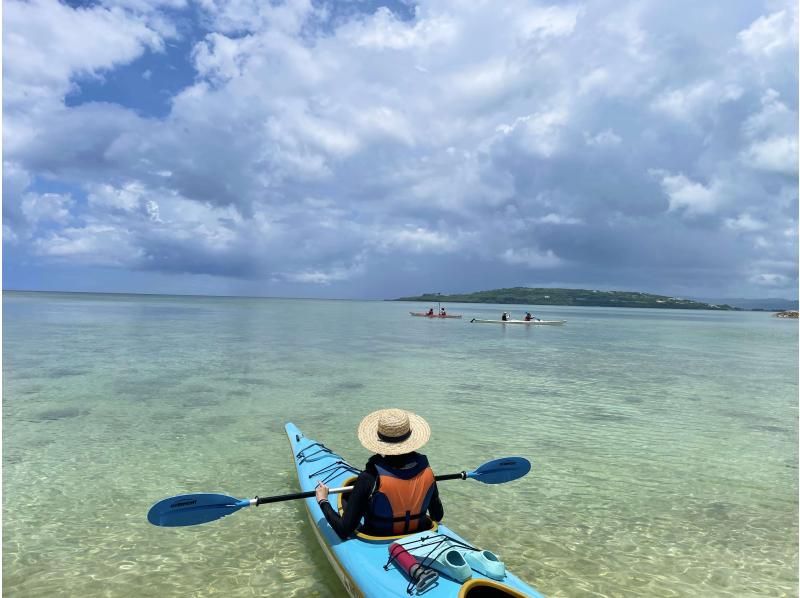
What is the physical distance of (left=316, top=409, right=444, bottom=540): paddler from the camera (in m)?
5.07

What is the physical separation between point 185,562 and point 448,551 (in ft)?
13.4

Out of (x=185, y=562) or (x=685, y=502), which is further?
(x=685, y=502)

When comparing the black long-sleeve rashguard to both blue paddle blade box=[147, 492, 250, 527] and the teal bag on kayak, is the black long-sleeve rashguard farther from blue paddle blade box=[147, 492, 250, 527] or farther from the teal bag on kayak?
blue paddle blade box=[147, 492, 250, 527]

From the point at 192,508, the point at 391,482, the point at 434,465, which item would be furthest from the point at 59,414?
the point at 391,482

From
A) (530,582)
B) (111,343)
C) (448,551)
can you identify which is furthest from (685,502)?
(111,343)

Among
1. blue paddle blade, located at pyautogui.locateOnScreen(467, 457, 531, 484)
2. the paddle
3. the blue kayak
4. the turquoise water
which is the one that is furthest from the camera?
blue paddle blade, located at pyautogui.locateOnScreen(467, 457, 531, 484)

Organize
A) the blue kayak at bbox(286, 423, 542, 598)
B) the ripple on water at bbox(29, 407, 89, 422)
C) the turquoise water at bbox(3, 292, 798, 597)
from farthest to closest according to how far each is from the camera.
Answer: the ripple on water at bbox(29, 407, 89, 422), the turquoise water at bbox(3, 292, 798, 597), the blue kayak at bbox(286, 423, 542, 598)

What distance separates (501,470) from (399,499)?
2832 millimetres

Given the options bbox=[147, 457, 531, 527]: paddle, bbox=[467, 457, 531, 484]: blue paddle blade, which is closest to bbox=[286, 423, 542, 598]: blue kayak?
bbox=[147, 457, 531, 527]: paddle

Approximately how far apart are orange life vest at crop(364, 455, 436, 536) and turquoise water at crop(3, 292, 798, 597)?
4.73ft

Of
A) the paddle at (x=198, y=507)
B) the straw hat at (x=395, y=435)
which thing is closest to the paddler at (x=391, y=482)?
the straw hat at (x=395, y=435)

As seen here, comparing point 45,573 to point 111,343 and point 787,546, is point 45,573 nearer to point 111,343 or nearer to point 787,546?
point 787,546

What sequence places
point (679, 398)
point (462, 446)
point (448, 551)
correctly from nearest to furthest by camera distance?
point (448, 551) < point (462, 446) < point (679, 398)

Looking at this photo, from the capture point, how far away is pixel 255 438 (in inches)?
482
